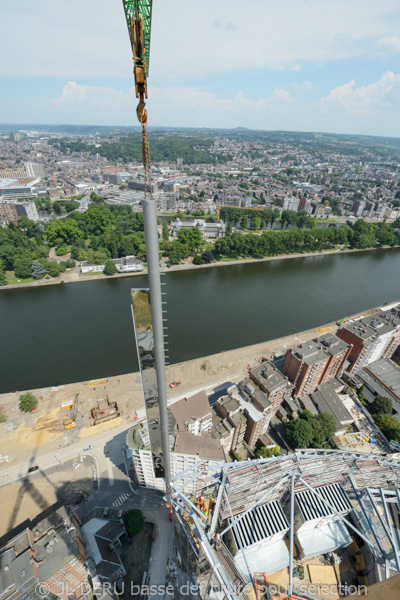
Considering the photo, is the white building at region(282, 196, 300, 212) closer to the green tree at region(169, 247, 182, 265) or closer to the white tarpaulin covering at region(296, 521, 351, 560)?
the green tree at region(169, 247, 182, 265)

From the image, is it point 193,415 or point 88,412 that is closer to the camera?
point 193,415

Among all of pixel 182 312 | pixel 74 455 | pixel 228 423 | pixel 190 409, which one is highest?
pixel 190 409

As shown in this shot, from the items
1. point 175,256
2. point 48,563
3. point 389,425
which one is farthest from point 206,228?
point 48,563

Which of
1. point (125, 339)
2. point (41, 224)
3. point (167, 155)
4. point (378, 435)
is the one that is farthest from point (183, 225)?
point (167, 155)

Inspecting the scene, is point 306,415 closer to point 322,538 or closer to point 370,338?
point 322,538

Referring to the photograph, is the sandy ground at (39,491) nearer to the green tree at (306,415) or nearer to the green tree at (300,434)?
the green tree at (300,434)

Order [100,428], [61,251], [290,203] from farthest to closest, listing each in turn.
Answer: [290,203]
[61,251]
[100,428]
